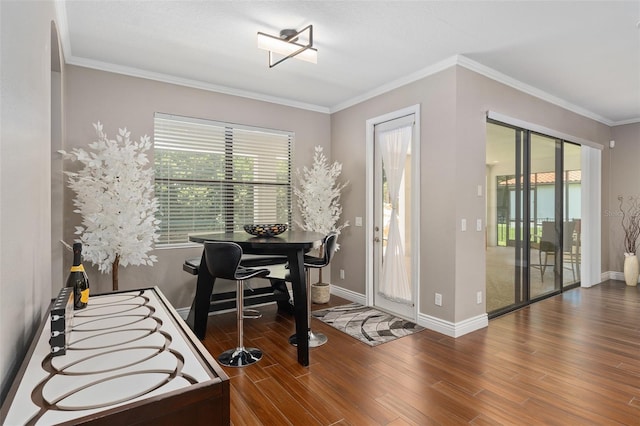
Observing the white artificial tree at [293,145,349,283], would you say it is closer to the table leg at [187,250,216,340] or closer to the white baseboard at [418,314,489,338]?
the white baseboard at [418,314,489,338]

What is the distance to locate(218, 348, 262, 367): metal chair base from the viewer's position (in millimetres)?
2863

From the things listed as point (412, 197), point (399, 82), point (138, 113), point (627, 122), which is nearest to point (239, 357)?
point (412, 197)

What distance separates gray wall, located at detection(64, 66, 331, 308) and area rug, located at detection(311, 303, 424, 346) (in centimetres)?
169

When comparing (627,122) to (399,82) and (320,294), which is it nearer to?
(399,82)

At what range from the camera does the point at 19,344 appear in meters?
1.12

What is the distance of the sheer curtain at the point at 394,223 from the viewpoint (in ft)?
13.6

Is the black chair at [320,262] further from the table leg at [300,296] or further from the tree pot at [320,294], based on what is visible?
the tree pot at [320,294]

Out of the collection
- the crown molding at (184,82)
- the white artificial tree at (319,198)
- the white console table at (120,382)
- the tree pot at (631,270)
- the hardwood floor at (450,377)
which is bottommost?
the hardwood floor at (450,377)

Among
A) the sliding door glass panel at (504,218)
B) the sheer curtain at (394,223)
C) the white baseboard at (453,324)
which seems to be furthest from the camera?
the sheer curtain at (394,223)

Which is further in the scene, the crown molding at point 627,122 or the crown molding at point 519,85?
the crown molding at point 627,122

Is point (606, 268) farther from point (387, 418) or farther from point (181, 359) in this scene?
point (181, 359)

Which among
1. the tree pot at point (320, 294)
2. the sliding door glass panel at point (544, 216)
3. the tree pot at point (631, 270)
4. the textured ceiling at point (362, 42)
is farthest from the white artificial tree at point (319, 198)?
the tree pot at point (631, 270)

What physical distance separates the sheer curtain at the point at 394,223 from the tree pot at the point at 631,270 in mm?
4285

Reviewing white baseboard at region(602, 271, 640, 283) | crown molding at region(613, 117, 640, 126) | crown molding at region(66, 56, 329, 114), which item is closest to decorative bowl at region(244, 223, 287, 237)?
crown molding at region(66, 56, 329, 114)
